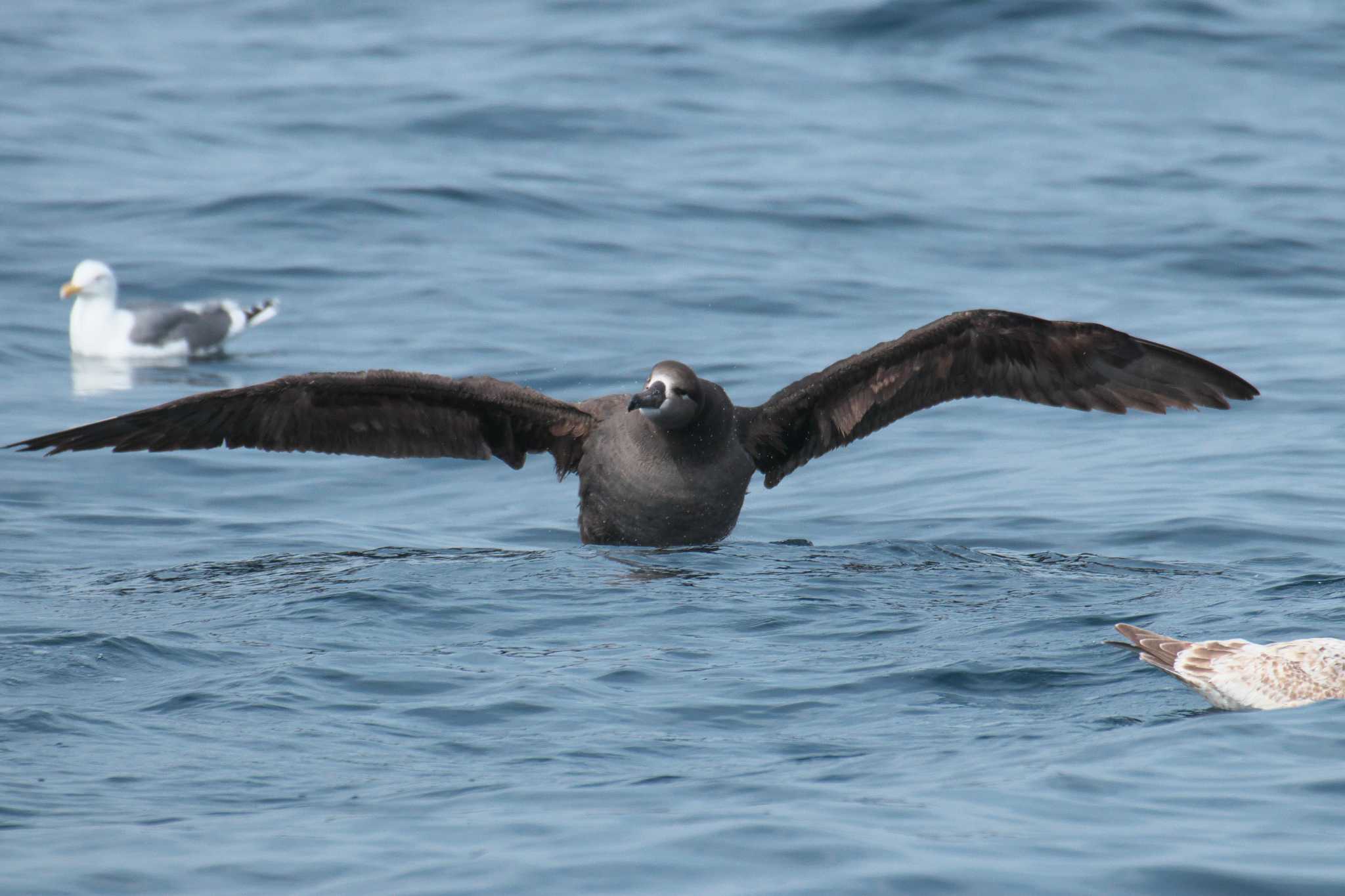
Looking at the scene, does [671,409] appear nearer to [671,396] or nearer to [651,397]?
[671,396]

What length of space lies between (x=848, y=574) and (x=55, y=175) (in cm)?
1461

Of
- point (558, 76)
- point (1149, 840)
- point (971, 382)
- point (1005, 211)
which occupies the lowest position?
point (1149, 840)

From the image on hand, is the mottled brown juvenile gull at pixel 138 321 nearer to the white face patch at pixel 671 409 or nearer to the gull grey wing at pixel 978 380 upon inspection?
the gull grey wing at pixel 978 380

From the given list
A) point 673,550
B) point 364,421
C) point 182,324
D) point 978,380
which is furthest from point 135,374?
point 978,380

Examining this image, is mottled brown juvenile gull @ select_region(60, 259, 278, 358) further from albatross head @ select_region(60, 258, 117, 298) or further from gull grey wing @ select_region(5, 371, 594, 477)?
gull grey wing @ select_region(5, 371, 594, 477)

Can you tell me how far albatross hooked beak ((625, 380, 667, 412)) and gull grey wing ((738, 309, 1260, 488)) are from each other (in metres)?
0.87

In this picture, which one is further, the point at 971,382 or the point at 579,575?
the point at 971,382

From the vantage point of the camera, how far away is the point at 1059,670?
7820mm

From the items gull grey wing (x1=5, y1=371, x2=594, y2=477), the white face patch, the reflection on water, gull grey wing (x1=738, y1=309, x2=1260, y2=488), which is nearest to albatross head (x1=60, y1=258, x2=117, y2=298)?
the reflection on water

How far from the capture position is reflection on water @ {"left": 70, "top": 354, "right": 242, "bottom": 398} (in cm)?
1608

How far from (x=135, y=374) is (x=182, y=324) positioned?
0.67 m

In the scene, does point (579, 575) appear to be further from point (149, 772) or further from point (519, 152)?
point (519, 152)

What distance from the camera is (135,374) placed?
17.2 metres

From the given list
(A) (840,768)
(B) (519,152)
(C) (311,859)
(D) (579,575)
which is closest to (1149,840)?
(A) (840,768)
